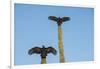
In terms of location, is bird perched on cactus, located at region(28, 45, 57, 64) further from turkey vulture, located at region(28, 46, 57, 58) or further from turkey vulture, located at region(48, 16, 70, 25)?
turkey vulture, located at region(48, 16, 70, 25)

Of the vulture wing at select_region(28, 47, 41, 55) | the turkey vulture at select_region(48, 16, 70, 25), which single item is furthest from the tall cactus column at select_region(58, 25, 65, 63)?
the vulture wing at select_region(28, 47, 41, 55)

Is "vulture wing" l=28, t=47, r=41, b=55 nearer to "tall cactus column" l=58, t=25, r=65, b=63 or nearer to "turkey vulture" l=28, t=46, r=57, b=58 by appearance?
"turkey vulture" l=28, t=46, r=57, b=58

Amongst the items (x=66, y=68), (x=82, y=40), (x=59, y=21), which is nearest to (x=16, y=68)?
(x=66, y=68)

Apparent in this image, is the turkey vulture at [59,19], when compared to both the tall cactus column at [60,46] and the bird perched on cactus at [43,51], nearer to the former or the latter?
the tall cactus column at [60,46]

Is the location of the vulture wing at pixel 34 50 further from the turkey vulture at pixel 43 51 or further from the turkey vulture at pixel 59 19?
the turkey vulture at pixel 59 19

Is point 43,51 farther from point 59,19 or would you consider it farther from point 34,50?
point 59,19

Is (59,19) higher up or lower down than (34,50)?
higher up

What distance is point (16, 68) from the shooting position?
179 centimetres

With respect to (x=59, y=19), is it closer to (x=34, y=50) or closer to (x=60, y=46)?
(x=60, y=46)

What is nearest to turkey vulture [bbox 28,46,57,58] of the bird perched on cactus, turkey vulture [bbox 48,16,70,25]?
the bird perched on cactus

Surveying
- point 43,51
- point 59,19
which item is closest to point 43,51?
point 43,51

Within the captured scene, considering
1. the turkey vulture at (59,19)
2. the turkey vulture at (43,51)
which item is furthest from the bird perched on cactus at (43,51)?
the turkey vulture at (59,19)

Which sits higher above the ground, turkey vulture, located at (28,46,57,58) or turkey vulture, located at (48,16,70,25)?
turkey vulture, located at (48,16,70,25)

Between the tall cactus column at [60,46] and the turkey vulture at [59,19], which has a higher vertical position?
the turkey vulture at [59,19]
